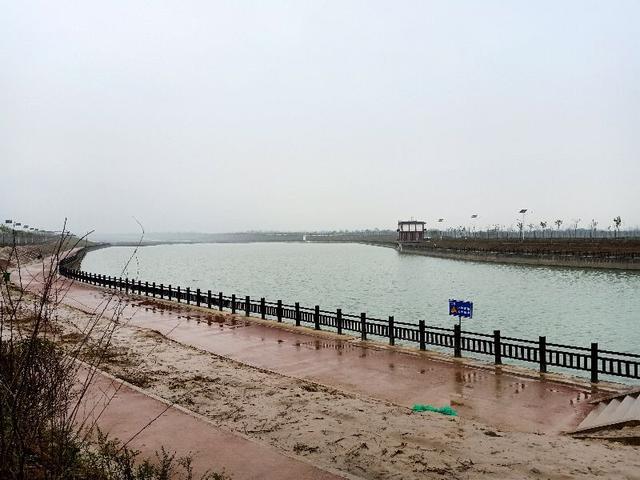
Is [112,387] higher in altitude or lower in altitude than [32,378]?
lower

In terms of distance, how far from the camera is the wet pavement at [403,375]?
11.6m

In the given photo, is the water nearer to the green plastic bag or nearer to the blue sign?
the blue sign

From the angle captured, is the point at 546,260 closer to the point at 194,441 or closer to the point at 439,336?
the point at 439,336

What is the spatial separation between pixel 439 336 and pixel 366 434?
480 inches

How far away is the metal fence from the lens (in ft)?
47.5

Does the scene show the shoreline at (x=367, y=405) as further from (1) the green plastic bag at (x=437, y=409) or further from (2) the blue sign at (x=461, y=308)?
(2) the blue sign at (x=461, y=308)

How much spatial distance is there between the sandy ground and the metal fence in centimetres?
344

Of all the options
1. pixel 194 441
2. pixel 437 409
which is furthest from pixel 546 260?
pixel 194 441

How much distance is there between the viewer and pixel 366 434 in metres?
9.28

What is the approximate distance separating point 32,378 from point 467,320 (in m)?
28.1

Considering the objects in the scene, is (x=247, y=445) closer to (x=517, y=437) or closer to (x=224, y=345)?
(x=517, y=437)

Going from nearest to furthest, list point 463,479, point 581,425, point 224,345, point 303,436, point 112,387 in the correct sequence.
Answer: point 463,479 → point 303,436 → point 581,425 → point 112,387 → point 224,345

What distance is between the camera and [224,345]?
19.3 metres

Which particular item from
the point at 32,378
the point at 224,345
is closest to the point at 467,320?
the point at 224,345
